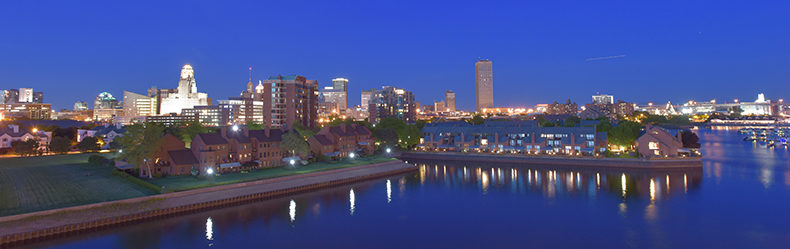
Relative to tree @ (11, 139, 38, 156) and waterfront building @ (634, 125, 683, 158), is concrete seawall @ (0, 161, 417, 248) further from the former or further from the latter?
tree @ (11, 139, 38, 156)

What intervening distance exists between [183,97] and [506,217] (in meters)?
178

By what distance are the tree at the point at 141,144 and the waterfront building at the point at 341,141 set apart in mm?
19649

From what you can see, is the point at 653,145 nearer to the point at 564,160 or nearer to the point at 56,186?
the point at 564,160

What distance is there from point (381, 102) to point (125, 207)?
15284 cm

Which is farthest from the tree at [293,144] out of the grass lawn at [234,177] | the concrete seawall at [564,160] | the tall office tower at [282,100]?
the tall office tower at [282,100]

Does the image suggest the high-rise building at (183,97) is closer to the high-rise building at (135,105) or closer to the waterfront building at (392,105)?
the high-rise building at (135,105)

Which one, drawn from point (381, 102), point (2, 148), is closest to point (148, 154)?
point (2, 148)

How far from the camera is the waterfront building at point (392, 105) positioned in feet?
589

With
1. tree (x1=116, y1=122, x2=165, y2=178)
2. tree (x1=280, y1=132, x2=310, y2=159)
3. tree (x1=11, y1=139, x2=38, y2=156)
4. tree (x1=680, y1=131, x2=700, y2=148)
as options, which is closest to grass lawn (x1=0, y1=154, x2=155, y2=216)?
tree (x1=116, y1=122, x2=165, y2=178)

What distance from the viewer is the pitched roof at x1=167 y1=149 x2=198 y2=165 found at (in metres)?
40.0

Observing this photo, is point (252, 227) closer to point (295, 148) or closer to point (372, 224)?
point (372, 224)

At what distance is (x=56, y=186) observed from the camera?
33781 millimetres

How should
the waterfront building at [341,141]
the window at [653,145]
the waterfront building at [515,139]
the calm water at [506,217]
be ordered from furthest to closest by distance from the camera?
the waterfront building at [515,139] → the waterfront building at [341,141] → the window at [653,145] → the calm water at [506,217]

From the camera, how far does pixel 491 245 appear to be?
82.3ft
